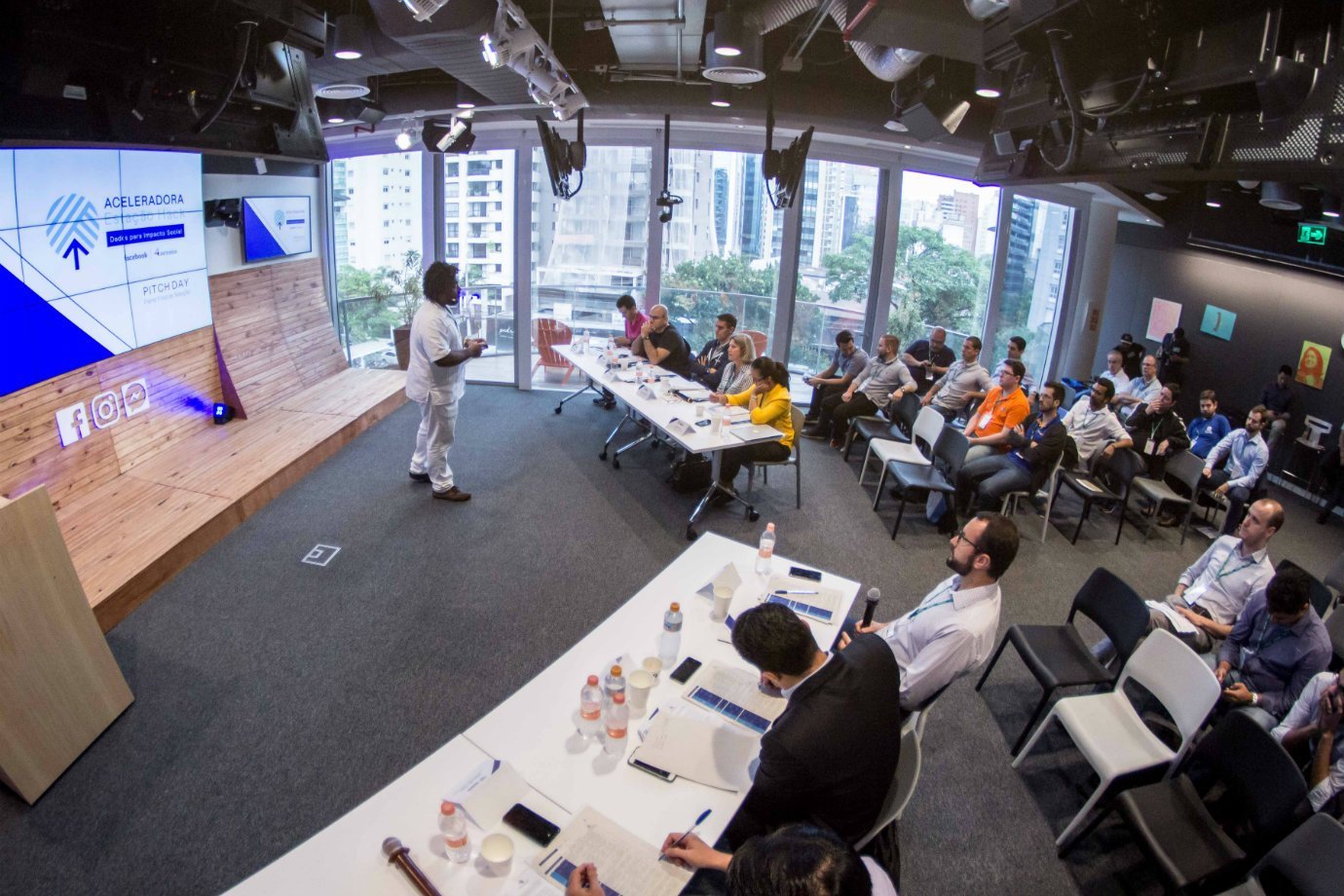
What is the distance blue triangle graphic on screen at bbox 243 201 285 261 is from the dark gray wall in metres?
11.3

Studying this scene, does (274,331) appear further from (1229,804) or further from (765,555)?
(1229,804)

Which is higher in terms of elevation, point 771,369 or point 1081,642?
point 771,369

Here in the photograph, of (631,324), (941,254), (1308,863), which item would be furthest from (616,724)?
(941,254)

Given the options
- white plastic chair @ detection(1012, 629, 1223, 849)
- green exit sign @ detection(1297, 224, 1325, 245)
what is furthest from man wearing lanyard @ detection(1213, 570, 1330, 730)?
green exit sign @ detection(1297, 224, 1325, 245)

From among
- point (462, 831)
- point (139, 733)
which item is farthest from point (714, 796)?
point (139, 733)

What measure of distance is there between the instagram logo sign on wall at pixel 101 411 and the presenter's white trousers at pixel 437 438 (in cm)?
220

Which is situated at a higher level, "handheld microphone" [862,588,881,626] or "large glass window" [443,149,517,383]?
"large glass window" [443,149,517,383]

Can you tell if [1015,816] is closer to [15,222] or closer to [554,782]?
[554,782]

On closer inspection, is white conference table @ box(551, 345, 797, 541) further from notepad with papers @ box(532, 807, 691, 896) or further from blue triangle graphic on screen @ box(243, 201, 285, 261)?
notepad with papers @ box(532, 807, 691, 896)

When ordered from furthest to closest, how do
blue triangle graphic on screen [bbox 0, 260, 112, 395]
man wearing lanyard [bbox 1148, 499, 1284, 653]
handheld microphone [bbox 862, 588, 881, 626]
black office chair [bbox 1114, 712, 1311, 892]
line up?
1. blue triangle graphic on screen [bbox 0, 260, 112, 395]
2. man wearing lanyard [bbox 1148, 499, 1284, 653]
3. handheld microphone [bbox 862, 588, 881, 626]
4. black office chair [bbox 1114, 712, 1311, 892]

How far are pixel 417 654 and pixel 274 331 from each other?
4.97 metres

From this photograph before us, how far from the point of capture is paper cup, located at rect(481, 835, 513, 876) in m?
1.93

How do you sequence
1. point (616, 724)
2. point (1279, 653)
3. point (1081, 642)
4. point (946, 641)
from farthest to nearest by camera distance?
point (1081, 642) → point (1279, 653) → point (946, 641) → point (616, 724)

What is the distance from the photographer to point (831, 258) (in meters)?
9.15
